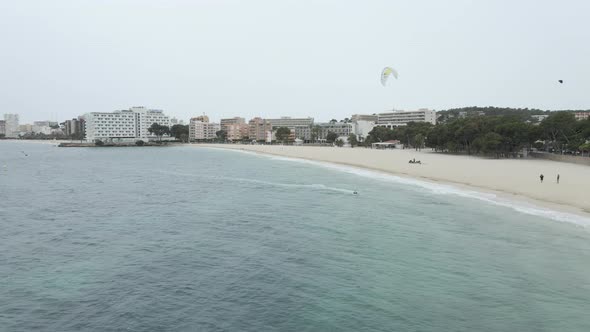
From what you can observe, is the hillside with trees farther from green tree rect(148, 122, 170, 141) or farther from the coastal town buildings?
green tree rect(148, 122, 170, 141)

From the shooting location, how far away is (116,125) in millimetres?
186250

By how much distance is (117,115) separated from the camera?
614 ft

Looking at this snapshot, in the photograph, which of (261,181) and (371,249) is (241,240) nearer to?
(371,249)

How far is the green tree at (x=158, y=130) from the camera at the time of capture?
186750 mm

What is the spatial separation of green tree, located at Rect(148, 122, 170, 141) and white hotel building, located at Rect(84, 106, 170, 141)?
3.50m

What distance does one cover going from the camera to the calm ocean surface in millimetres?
11109

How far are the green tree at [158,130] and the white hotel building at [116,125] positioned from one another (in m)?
3.50

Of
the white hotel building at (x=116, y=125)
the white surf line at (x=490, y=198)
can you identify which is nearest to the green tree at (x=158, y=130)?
the white hotel building at (x=116, y=125)

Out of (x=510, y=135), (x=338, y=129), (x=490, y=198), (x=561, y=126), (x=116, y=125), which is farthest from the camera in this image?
(x=338, y=129)

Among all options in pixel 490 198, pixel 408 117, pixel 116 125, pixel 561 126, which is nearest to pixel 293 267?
pixel 490 198

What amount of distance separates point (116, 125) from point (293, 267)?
618 ft

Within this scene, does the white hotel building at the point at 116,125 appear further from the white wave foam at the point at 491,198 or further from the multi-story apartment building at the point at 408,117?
the white wave foam at the point at 491,198

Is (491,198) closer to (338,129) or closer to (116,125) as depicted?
(338,129)

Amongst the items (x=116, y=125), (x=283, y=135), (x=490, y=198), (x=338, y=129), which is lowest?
(x=490, y=198)
